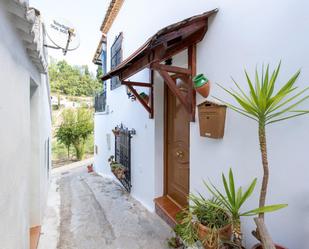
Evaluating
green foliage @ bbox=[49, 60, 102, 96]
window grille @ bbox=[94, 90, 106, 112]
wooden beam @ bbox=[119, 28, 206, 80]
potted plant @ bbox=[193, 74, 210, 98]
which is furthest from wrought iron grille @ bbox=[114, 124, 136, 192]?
green foliage @ bbox=[49, 60, 102, 96]

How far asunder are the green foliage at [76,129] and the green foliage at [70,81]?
60.0 ft

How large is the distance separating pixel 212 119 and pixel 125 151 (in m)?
3.91

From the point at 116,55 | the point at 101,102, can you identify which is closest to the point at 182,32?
the point at 116,55

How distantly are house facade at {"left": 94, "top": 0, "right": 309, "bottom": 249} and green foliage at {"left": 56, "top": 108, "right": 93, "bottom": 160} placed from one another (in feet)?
38.0

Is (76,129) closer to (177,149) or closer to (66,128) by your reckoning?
(66,128)

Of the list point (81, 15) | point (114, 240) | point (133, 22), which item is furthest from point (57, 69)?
point (114, 240)

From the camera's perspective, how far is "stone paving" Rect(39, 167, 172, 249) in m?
3.00

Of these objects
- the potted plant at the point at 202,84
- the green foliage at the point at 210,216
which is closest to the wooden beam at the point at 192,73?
the potted plant at the point at 202,84

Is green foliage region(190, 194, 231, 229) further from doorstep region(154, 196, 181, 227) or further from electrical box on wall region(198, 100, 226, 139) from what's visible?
doorstep region(154, 196, 181, 227)

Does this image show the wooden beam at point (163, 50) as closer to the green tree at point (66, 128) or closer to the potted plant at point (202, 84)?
the potted plant at point (202, 84)

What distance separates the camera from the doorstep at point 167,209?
3.46m

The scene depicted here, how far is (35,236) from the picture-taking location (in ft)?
10.3

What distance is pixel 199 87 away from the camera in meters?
2.60

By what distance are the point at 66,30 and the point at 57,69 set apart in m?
34.6
